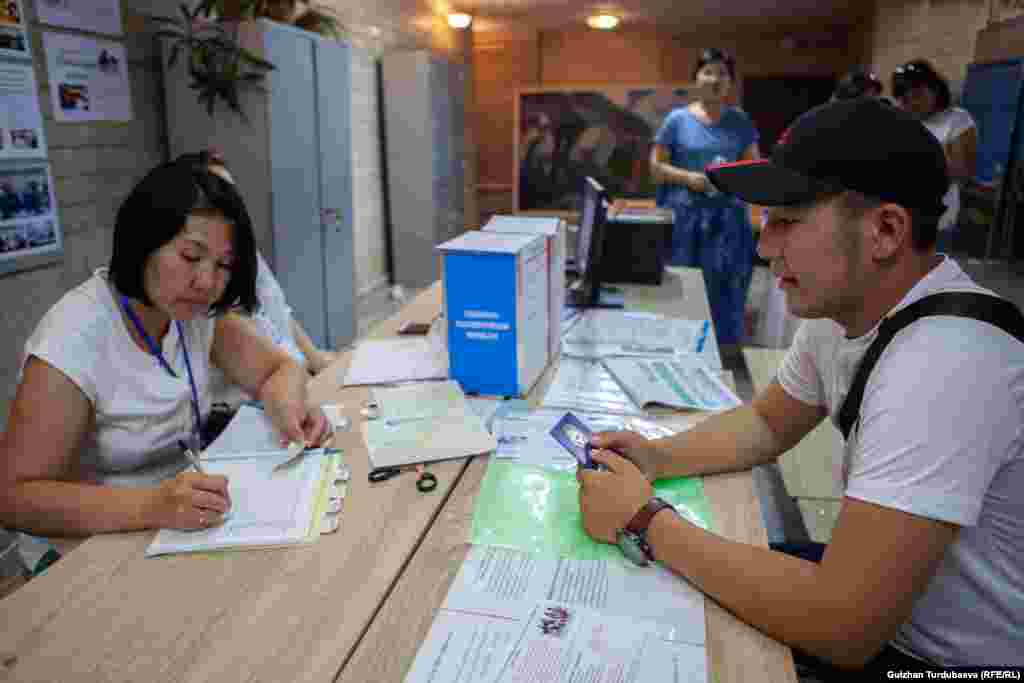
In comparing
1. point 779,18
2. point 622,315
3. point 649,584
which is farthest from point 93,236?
point 779,18

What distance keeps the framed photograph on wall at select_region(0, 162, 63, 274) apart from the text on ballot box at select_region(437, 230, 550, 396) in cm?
169

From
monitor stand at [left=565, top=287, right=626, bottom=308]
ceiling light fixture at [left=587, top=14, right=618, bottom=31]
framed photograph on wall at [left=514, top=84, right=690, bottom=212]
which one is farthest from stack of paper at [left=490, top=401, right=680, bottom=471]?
ceiling light fixture at [left=587, top=14, right=618, bottom=31]

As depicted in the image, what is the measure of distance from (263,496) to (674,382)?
953mm

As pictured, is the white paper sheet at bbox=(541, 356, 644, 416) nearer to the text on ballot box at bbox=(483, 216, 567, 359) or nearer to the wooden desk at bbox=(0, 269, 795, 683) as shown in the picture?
the text on ballot box at bbox=(483, 216, 567, 359)

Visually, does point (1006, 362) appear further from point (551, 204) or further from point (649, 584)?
point (551, 204)

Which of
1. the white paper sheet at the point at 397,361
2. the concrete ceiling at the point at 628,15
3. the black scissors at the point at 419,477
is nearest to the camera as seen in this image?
the black scissors at the point at 419,477

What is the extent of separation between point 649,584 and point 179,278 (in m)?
1.00

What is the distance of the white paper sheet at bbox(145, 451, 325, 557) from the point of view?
3.29 ft

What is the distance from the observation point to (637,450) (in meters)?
1.19

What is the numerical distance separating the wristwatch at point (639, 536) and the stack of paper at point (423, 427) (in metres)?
0.39

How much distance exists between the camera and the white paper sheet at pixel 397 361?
1690 millimetres

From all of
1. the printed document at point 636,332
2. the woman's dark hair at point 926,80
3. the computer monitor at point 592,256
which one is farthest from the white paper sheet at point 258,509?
the woman's dark hair at point 926,80

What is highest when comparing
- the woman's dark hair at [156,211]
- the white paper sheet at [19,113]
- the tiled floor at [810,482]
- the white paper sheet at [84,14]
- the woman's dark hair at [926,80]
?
the white paper sheet at [84,14]

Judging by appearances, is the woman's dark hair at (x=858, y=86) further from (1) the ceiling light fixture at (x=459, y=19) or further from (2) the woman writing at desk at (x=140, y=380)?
(1) the ceiling light fixture at (x=459, y=19)
